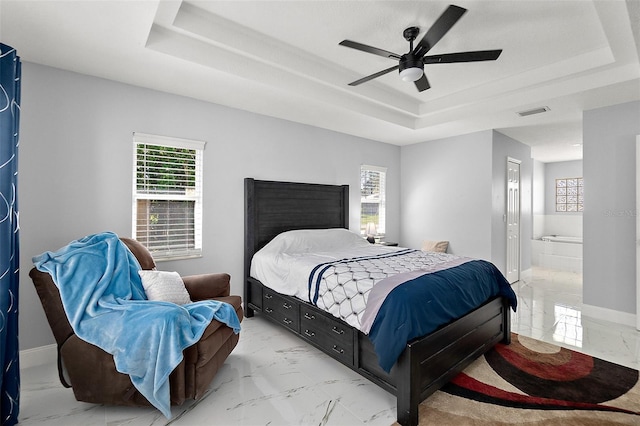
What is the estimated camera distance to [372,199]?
5609 mm

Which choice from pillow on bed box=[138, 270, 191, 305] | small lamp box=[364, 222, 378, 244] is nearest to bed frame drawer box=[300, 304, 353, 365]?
pillow on bed box=[138, 270, 191, 305]

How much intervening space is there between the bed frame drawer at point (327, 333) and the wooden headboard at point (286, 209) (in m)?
1.30

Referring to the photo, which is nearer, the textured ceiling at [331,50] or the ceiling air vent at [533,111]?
the textured ceiling at [331,50]

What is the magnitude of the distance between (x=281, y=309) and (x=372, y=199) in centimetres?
302

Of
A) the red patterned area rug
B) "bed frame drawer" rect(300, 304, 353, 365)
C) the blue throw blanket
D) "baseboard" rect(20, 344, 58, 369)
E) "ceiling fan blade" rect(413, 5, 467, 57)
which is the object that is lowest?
the red patterned area rug

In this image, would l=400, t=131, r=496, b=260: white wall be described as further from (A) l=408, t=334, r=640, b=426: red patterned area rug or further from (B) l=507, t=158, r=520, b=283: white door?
(A) l=408, t=334, r=640, b=426: red patterned area rug

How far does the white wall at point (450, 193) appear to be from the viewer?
4891 millimetres

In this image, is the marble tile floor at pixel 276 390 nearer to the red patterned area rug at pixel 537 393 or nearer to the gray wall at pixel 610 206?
the red patterned area rug at pixel 537 393

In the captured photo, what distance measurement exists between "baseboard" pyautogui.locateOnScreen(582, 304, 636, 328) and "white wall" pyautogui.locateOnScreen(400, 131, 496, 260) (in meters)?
Answer: 1.31

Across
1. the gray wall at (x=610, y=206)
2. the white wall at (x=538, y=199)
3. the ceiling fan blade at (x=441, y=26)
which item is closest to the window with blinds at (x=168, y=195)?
the ceiling fan blade at (x=441, y=26)

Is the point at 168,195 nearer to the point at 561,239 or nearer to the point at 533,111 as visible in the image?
the point at 533,111

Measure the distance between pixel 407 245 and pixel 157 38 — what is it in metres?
5.01

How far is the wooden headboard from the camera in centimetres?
386

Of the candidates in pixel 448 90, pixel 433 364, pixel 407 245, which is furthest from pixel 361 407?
pixel 407 245
